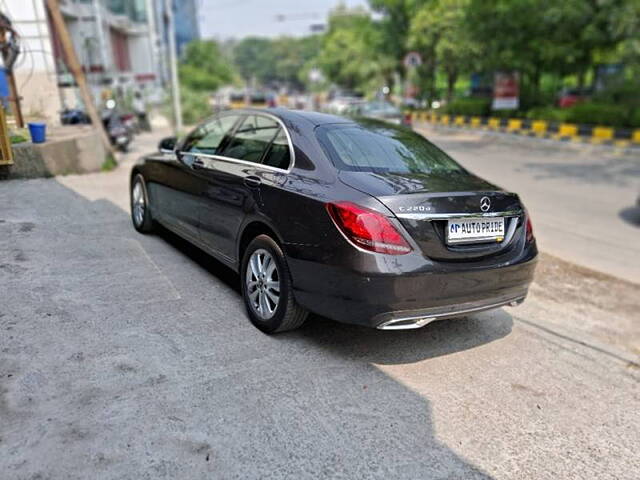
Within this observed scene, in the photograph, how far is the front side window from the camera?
5.13 m

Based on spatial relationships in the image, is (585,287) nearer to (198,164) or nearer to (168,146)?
(198,164)

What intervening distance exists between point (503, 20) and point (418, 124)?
10109mm

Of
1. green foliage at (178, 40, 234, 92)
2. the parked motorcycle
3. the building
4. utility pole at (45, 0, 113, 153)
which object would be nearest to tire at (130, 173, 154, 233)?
utility pole at (45, 0, 113, 153)

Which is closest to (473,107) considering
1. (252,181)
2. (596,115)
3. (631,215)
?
(596,115)

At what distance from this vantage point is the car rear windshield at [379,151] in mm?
3945

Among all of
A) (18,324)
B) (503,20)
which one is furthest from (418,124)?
(18,324)

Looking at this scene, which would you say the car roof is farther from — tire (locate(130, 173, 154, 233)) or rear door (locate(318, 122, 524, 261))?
tire (locate(130, 173, 154, 233))

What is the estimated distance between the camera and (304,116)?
4457 millimetres

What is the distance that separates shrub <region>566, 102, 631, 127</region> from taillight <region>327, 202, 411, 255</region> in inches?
745

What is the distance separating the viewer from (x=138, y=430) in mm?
2801

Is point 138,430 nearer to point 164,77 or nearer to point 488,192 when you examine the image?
point 488,192

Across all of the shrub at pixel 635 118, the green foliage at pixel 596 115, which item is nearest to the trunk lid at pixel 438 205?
the shrub at pixel 635 118

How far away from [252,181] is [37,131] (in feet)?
19.1

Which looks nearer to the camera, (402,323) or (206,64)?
(402,323)
